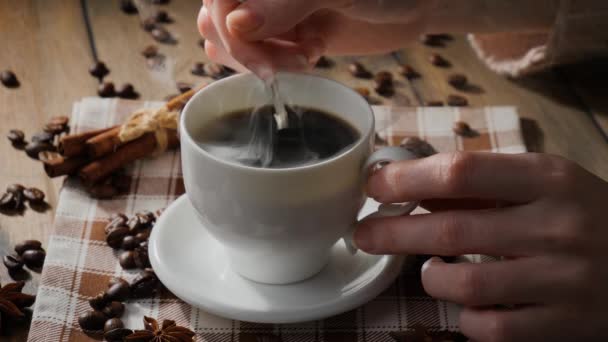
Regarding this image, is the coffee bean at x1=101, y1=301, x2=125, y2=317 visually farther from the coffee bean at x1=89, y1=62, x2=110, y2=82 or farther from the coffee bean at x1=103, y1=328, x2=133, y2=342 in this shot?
the coffee bean at x1=89, y1=62, x2=110, y2=82

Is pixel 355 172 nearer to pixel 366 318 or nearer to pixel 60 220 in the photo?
pixel 366 318

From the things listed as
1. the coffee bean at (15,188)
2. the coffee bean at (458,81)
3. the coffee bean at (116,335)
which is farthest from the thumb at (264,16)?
the coffee bean at (458,81)

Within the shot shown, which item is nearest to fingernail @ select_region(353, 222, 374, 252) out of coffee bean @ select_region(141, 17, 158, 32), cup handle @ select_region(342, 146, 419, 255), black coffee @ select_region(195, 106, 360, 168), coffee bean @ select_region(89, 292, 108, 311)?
cup handle @ select_region(342, 146, 419, 255)

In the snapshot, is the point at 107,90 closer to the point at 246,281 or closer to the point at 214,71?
the point at 214,71

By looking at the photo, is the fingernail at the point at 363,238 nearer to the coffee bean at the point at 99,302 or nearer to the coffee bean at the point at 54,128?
the coffee bean at the point at 99,302

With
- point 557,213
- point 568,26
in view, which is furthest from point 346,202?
point 568,26
